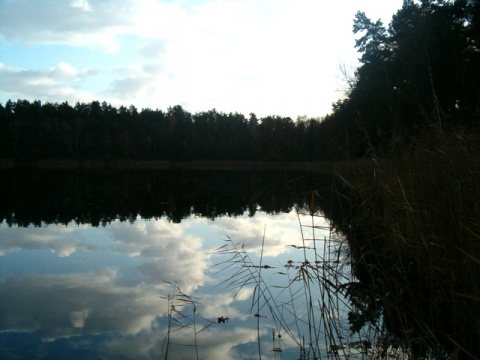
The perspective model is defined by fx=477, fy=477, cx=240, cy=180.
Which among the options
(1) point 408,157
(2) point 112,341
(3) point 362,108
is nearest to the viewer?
(2) point 112,341

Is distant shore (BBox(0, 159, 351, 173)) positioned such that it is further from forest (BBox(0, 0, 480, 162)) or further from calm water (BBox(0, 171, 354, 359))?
calm water (BBox(0, 171, 354, 359))

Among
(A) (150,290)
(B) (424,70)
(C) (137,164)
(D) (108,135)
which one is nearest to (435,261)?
(A) (150,290)

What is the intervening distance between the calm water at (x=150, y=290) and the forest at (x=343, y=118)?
1.48 m

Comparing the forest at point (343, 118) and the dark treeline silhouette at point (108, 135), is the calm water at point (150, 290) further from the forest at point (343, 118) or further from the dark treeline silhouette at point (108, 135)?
the dark treeline silhouette at point (108, 135)

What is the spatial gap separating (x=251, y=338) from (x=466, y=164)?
7.03ft

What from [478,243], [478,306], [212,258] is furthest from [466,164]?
[212,258]

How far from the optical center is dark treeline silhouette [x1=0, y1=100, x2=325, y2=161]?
54.7m

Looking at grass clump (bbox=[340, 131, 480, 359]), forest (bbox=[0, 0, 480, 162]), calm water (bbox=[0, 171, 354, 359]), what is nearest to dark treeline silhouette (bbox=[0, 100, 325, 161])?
forest (bbox=[0, 0, 480, 162])

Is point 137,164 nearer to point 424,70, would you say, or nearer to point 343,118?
point 343,118

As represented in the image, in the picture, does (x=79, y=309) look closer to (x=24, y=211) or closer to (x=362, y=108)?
(x=24, y=211)

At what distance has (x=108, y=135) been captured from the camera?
59.1 meters

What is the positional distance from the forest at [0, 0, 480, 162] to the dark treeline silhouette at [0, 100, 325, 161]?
0.13 meters

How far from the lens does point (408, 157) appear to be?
5.29 m

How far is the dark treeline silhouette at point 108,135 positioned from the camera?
54719 millimetres
